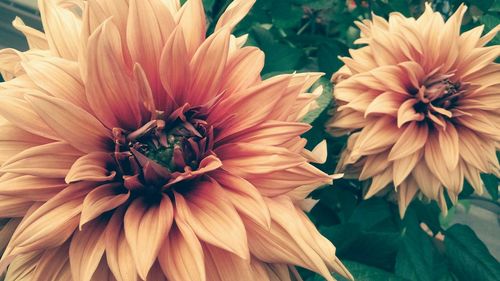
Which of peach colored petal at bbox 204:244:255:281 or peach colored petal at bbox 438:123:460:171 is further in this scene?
peach colored petal at bbox 438:123:460:171

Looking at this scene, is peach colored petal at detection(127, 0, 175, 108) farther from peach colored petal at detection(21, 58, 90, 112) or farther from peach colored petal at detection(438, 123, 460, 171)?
peach colored petal at detection(438, 123, 460, 171)

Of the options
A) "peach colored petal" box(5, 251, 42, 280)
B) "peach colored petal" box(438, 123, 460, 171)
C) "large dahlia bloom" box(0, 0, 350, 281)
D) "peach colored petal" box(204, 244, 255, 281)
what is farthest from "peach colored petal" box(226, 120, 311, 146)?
"peach colored petal" box(438, 123, 460, 171)

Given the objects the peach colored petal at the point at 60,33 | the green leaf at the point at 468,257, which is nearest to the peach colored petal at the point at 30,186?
the peach colored petal at the point at 60,33

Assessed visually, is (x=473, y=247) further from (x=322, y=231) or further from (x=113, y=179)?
(x=113, y=179)

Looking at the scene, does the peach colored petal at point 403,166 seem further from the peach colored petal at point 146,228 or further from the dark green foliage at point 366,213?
the peach colored petal at point 146,228

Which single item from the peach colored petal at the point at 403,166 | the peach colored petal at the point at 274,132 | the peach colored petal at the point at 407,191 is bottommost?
the peach colored petal at the point at 407,191

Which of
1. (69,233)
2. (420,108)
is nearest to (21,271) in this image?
(69,233)

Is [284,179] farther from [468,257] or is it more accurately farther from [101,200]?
[468,257]
